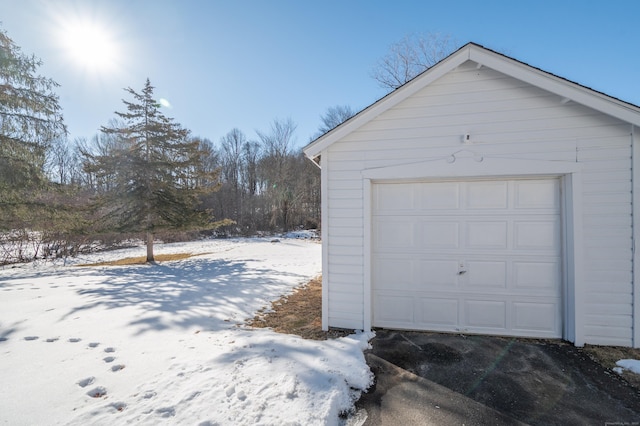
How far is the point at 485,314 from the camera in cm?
421

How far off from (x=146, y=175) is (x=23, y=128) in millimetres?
4385

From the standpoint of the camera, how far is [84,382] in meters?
2.72

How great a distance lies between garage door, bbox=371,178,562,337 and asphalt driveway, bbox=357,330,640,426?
386mm

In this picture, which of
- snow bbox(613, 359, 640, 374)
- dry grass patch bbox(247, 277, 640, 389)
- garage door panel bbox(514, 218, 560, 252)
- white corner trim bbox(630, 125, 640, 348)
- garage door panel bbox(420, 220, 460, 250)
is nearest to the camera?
snow bbox(613, 359, 640, 374)

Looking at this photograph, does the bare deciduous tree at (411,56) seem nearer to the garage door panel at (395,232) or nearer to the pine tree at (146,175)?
the pine tree at (146,175)

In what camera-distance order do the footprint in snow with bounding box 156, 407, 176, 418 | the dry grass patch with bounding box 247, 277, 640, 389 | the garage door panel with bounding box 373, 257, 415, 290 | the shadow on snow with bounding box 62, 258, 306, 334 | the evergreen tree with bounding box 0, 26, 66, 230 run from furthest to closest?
the evergreen tree with bounding box 0, 26, 66, 230, the shadow on snow with bounding box 62, 258, 306, 334, the garage door panel with bounding box 373, 257, 415, 290, the dry grass patch with bounding box 247, 277, 640, 389, the footprint in snow with bounding box 156, 407, 176, 418

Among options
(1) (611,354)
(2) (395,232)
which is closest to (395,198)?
(2) (395,232)

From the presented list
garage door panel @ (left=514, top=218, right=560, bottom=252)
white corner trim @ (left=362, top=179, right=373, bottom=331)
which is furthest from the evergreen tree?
garage door panel @ (left=514, top=218, right=560, bottom=252)

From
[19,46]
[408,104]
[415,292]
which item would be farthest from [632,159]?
[19,46]

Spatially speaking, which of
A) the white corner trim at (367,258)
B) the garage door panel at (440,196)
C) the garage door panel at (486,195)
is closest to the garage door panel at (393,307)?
the white corner trim at (367,258)

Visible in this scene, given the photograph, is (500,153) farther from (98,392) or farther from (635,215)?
(98,392)

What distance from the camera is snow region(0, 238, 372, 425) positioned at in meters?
2.34

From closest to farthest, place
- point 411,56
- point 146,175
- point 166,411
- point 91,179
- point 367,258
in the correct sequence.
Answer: point 166,411
point 367,258
point 146,175
point 411,56
point 91,179

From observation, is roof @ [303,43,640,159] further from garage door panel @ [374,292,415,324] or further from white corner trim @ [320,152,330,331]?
garage door panel @ [374,292,415,324]
